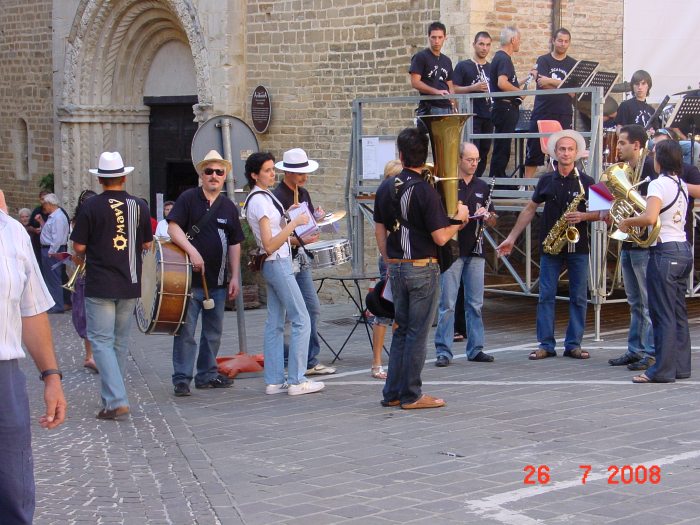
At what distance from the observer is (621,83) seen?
47.5 feet

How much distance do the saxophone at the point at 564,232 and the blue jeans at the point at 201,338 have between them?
9.51 feet

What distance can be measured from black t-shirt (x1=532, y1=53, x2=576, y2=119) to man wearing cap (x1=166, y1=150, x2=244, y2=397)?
4513 mm

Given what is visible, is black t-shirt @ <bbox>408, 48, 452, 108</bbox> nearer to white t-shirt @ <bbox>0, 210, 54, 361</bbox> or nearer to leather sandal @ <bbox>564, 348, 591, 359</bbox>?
leather sandal @ <bbox>564, 348, 591, 359</bbox>

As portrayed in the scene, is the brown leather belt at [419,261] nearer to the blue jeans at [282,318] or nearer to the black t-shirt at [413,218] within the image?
the black t-shirt at [413,218]

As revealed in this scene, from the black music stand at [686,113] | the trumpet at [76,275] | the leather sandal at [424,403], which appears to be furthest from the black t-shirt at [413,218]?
the black music stand at [686,113]

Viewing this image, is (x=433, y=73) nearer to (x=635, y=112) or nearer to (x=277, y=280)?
(x=635, y=112)

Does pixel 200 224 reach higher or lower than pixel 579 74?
lower

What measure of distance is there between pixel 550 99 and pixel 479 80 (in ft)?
3.18

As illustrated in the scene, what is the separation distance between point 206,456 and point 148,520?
4.12ft

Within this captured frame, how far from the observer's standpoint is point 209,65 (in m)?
17.9

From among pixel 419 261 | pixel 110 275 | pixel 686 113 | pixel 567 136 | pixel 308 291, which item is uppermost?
pixel 686 113

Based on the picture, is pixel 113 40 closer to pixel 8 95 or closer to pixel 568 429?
pixel 8 95

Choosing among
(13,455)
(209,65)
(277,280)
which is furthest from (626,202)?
(209,65)

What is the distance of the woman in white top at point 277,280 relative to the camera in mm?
8680
